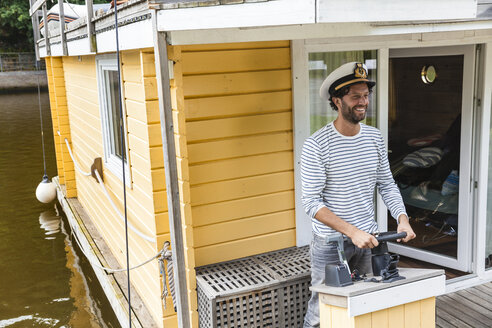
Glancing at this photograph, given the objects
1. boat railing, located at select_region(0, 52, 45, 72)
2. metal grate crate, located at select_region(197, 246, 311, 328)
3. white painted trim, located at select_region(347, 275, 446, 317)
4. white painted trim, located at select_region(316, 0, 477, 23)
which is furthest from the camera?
boat railing, located at select_region(0, 52, 45, 72)

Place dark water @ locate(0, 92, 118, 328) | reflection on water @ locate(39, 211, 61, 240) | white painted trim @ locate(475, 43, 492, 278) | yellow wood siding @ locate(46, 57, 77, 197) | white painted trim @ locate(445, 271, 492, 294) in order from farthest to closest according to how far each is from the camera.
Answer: reflection on water @ locate(39, 211, 61, 240) → yellow wood siding @ locate(46, 57, 77, 197) → dark water @ locate(0, 92, 118, 328) → white painted trim @ locate(445, 271, 492, 294) → white painted trim @ locate(475, 43, 492, 278)

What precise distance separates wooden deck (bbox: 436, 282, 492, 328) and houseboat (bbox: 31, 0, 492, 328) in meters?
0.10

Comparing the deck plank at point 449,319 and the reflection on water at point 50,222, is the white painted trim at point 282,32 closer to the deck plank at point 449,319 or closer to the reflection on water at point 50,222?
the deck plank at point 449,319

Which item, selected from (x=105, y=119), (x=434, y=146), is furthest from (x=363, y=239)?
(x=105, y=119)

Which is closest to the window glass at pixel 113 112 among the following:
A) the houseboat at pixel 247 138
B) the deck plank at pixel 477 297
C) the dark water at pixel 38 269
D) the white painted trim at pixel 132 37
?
the houseboat at pixel 247 138

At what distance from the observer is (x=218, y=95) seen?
3465mm

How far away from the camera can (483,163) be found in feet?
13.2

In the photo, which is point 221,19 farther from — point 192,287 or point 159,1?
point 192,287

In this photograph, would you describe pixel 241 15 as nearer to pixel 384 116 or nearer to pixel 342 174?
pixel 342 174

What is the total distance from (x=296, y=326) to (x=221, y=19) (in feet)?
6.97

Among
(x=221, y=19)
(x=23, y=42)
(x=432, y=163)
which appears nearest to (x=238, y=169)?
(x=221, y=19)

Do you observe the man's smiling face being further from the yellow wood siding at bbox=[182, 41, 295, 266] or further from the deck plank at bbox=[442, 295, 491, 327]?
the deck plank at bbox=[442, 295, 491, 327]

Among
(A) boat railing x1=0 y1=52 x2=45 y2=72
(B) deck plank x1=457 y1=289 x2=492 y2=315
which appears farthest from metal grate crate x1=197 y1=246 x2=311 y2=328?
(A) boat railing x1=0 y1=52 x2=45 y2=72

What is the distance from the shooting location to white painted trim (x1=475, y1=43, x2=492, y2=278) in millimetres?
3881
